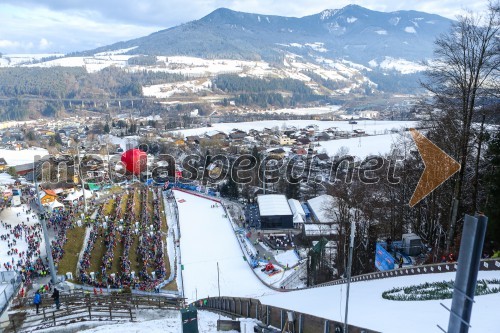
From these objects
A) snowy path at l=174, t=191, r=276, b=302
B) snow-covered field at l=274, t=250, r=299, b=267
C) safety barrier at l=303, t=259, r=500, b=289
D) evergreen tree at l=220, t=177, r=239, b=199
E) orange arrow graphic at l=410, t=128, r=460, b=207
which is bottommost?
snow-covered field at l=274, t=250, r=299, b=267

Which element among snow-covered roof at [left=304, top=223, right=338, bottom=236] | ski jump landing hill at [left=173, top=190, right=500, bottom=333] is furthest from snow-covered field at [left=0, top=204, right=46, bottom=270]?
snow-covered roof at [left=304, top=223, right=338, bottom=236]

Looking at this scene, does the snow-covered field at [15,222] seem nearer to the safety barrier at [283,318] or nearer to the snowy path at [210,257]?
the snowy path at [210,257]

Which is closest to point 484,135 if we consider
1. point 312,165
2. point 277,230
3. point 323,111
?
point 277,230

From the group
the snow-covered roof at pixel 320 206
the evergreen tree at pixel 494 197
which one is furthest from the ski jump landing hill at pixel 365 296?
the snow-covered roof at pixel 320 206

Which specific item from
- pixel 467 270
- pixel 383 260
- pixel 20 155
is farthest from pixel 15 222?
pixel 20 155

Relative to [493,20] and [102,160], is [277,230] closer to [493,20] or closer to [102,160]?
[493,20]

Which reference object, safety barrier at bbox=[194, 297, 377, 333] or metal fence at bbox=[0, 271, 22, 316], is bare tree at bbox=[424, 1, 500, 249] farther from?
metal fence at bbox=[0, 271, 22, 316]
